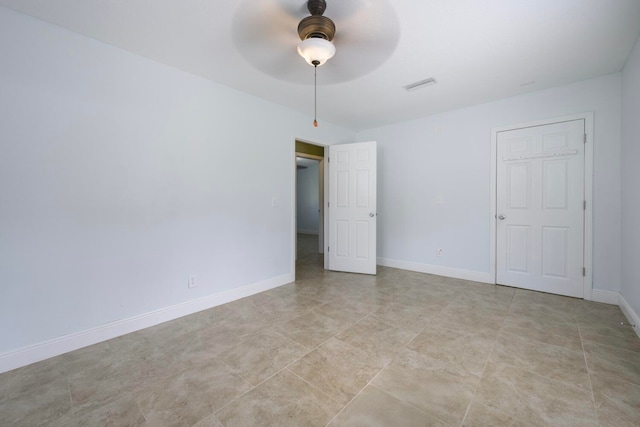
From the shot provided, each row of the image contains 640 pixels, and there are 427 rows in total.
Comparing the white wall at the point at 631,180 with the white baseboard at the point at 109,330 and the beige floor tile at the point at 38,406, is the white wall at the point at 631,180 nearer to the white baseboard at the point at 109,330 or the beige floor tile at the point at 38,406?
the white baseboard at the point at 109,330

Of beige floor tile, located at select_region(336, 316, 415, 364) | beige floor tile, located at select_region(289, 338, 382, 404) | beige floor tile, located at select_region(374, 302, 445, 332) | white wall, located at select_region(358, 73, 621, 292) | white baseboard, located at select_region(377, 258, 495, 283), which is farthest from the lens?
white baseboard, located at select_region(377, 258, 495, 283)

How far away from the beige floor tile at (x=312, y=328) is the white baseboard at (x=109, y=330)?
92 cm

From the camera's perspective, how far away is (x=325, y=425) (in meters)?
1.25

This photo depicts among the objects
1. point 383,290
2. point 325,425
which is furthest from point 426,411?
point 383,290

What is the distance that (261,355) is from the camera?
1.86 m

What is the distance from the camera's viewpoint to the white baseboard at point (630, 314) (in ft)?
6.88

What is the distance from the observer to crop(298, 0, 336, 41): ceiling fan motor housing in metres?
1.65

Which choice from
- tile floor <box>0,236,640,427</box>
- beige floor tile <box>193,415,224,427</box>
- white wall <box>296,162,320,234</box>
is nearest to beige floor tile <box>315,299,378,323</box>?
tile floor <box>0,236,640,427</box>

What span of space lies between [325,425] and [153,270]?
6.56ft

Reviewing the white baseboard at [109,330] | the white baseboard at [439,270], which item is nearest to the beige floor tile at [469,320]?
the white baseboard at [439,270]

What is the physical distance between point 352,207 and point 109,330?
324 cm

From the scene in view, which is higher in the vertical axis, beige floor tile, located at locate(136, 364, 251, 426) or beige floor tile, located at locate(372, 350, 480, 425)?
beige floor tile, located at locate(372, 350, 480, 425)

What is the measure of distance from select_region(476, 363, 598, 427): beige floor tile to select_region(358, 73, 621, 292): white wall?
2.13 m

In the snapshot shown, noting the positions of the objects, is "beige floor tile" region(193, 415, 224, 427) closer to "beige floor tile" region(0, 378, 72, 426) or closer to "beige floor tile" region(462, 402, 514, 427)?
"beige floor tile" region(0, 378, 72, 426)
